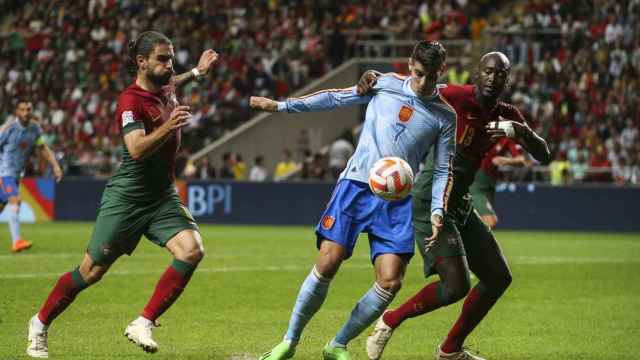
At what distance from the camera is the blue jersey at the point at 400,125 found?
27.8 feet

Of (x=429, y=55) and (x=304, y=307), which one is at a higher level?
(x=429, y=55)

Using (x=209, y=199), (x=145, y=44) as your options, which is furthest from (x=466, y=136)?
(x=209, y=199)

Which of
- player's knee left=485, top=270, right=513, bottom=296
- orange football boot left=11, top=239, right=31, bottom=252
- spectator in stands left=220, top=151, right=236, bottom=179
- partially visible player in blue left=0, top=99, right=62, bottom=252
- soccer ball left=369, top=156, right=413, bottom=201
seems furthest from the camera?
spectator in stands left=220, top=151, right=236, bottom=179

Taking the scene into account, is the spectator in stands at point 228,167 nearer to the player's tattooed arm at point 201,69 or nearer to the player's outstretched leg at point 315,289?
the player's tattooed arm at point 201,69

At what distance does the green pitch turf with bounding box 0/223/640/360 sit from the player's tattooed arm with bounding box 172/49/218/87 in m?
2.10

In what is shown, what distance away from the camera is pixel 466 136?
920cm

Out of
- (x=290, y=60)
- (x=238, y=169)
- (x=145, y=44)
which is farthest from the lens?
(x=290, y=60)

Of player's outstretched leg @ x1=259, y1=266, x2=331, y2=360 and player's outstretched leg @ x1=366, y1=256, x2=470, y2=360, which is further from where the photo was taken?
player's outstretched leg @ x1=366, y1=256, x2=470, y2=360

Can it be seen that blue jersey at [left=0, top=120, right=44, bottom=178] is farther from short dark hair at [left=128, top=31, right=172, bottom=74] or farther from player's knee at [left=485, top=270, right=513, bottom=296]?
player's knee at [left=485, top=270, right=513, bottom=296]

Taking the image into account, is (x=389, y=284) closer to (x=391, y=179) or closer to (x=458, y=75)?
(x=391, y=179)

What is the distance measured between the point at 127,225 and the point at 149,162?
48 centimetres

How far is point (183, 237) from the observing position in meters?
8.98

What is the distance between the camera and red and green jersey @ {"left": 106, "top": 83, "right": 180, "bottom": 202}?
880 centimetres

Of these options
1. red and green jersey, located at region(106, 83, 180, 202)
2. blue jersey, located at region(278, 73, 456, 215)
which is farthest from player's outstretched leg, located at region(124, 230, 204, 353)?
blue jersey, located at region(278, 73, 456, 215)
